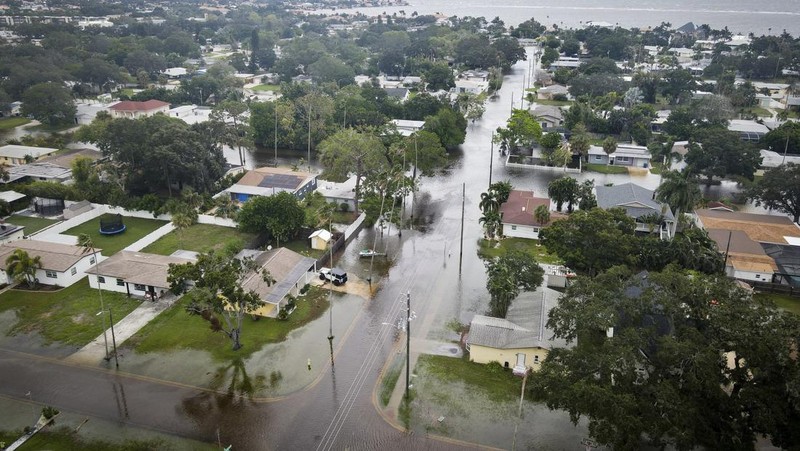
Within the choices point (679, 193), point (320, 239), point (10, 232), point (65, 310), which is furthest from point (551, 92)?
point (65, 310)

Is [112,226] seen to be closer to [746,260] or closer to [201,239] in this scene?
[201,239]

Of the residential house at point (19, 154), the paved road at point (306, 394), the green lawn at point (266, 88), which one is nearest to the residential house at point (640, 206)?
the paved road at point (306, 394)

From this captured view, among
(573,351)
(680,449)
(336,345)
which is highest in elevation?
(573,351)

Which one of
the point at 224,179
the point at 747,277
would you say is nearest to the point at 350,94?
the point at 224,179

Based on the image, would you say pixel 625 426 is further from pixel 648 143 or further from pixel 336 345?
pixel 648 143

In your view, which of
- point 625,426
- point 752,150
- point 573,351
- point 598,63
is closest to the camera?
point 625,426

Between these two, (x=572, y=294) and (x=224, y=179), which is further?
(x=224, y=179)

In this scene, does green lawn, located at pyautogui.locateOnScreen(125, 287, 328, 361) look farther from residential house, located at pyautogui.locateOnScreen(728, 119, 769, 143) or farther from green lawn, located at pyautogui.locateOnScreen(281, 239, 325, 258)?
residential house, located at pyautogui.locateOnScreen(728, 119, 769, 143)
